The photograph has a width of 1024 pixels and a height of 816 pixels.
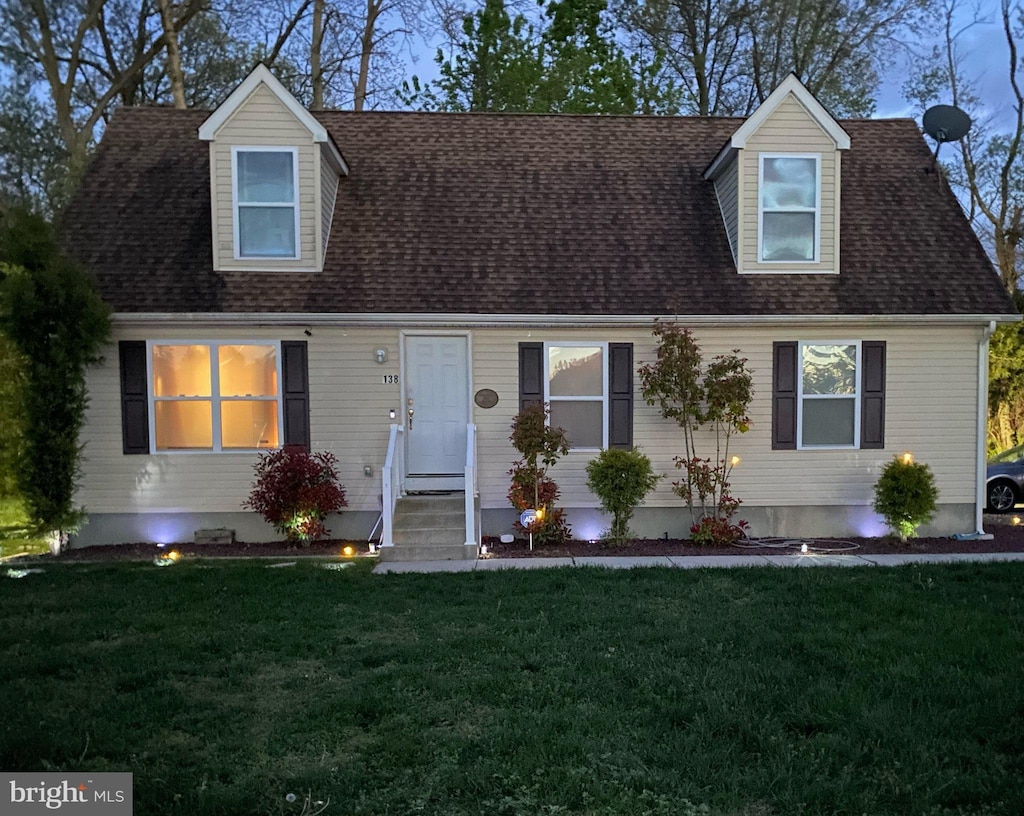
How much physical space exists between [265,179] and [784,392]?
25.2 ft

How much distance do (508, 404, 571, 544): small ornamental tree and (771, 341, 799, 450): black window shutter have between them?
2.95 metres

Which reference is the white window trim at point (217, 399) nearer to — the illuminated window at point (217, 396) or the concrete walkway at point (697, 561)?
the illuminated window at point (217, 396)

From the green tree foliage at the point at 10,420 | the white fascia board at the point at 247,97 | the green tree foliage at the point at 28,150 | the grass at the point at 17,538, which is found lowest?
the grass at the point at 17,538

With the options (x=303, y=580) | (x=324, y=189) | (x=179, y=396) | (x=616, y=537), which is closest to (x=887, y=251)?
(x=616, y=537)

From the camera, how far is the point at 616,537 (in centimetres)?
973

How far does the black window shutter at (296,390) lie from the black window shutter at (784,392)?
6.32m

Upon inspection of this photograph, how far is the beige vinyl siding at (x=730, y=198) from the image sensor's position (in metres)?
10.6

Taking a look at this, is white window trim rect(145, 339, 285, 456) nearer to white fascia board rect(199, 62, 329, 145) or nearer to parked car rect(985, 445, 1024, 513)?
Result: white fascia board rect(199, 62, 329, 145)

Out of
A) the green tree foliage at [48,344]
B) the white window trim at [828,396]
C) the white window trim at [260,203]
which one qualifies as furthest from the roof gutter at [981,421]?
the green tree foliage at [48,344]

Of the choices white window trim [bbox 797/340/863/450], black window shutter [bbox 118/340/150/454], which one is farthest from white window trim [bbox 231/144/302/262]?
white window trim [bbox 797/340/863/450]

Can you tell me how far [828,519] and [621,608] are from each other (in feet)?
16.5

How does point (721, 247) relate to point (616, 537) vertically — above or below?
above

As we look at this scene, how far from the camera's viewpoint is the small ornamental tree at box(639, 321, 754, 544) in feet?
31.3

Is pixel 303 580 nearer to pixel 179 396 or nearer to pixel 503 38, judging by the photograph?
pixel 179 396
